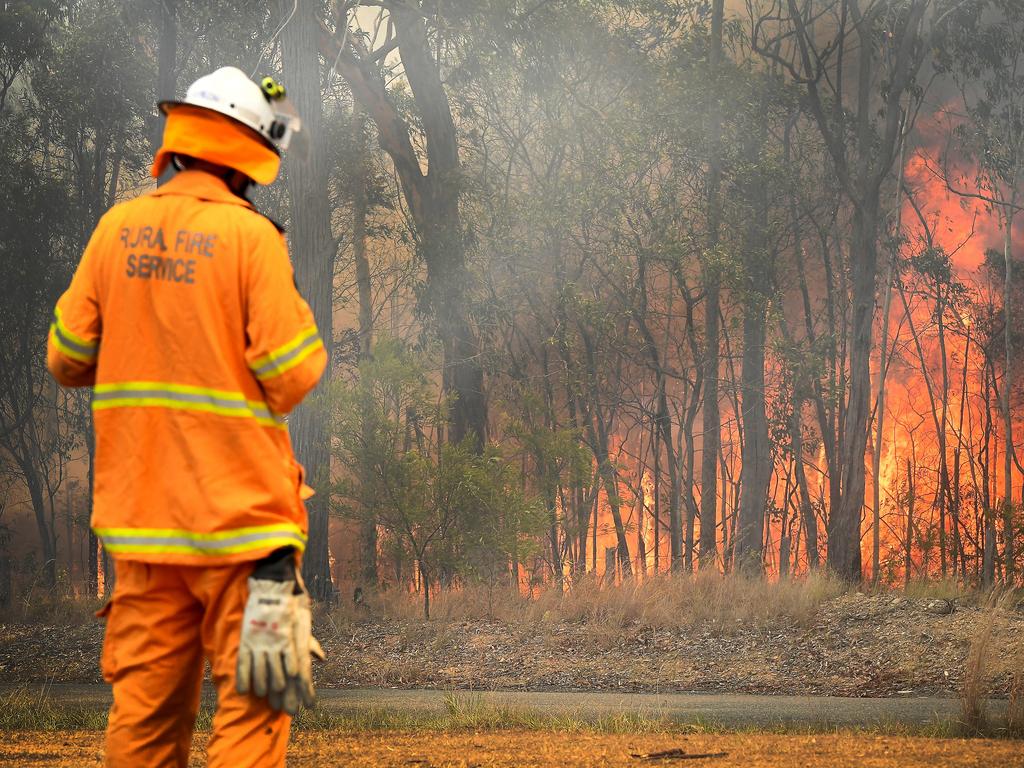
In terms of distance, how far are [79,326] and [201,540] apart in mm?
648

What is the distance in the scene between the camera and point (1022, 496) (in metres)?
29.1

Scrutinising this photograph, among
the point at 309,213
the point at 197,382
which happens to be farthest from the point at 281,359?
the point at 309,213

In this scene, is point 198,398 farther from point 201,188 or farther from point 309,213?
point 309,213

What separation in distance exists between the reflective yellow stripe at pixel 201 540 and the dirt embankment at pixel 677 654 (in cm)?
841

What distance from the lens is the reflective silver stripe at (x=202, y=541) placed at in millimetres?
2975

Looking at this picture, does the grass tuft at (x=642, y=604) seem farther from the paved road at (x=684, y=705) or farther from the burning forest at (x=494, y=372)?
the paved road at (x=684, y=705)

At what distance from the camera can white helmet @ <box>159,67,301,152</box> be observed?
3.22 m

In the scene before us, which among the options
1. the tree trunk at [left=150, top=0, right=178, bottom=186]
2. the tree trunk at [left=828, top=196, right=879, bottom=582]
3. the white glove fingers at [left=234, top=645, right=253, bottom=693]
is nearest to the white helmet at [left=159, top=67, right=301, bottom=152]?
the white glove fingers at [left=234, top=645, right=253, bottom=693]

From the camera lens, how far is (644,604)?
44.4 feet

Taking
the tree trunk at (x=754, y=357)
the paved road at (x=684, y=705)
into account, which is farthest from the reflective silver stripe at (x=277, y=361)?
the tree trunk at (x=754, y=357)

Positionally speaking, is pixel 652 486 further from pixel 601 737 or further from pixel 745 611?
pixel 601 737

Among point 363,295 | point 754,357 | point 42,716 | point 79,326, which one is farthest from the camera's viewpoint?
point 363,295

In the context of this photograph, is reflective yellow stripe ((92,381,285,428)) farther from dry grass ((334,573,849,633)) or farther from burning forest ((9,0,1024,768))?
dry grass ((334,573,849,633))

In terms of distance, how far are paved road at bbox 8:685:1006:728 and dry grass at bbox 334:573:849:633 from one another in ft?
9.20
